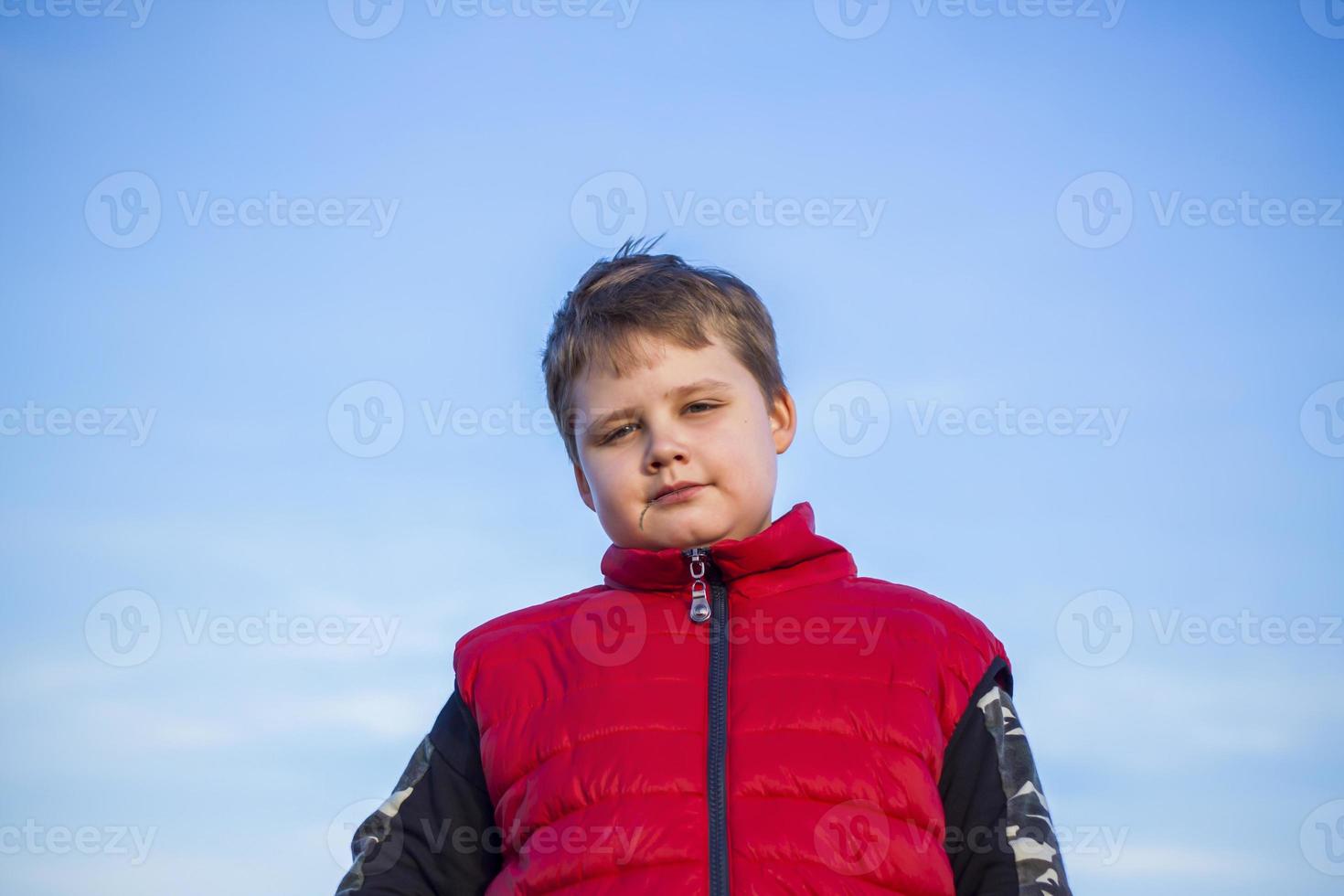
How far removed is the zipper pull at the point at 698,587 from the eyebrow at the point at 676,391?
0.38 metres

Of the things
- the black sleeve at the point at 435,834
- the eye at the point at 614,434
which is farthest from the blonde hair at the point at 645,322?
the black sleeve at the point at 435,834

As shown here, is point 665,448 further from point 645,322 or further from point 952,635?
point 952,635

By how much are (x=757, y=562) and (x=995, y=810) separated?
727mm

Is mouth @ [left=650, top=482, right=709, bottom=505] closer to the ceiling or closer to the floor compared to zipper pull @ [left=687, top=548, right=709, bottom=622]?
closer to the ceiling

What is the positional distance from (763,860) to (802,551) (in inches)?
30.5

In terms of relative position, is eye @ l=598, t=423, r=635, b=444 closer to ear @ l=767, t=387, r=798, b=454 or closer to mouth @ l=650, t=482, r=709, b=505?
mouth @ l=650, t=482, r=709, b=505

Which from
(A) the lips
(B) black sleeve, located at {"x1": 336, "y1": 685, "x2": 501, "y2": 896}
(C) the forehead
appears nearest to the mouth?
(A) the lips

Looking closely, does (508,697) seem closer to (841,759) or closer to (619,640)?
(619,640)

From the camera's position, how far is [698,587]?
294cm

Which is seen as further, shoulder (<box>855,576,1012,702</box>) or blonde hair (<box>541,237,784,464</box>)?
blonde hair (<box>541,237,784,464</box>)

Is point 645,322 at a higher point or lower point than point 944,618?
higher

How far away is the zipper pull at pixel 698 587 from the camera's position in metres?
2.88

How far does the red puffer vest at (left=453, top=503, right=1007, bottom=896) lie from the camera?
2512 mm

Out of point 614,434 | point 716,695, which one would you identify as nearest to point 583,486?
point 614,434
